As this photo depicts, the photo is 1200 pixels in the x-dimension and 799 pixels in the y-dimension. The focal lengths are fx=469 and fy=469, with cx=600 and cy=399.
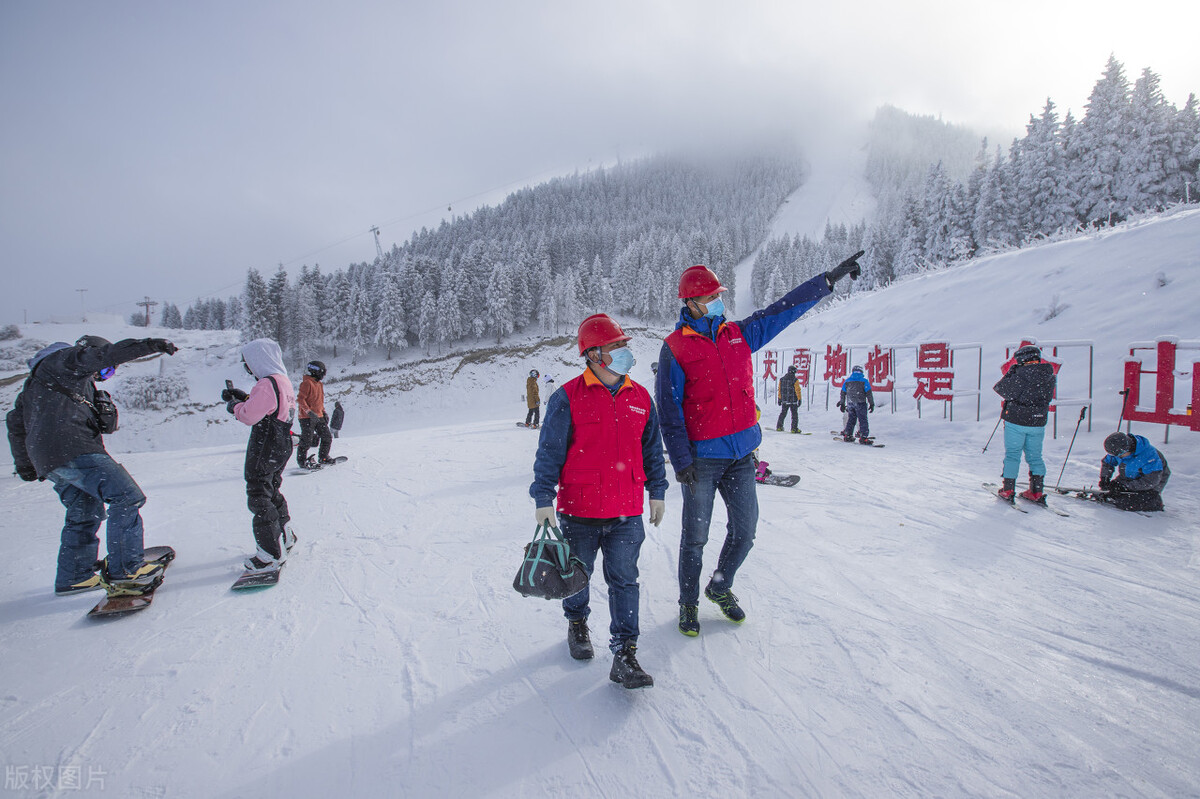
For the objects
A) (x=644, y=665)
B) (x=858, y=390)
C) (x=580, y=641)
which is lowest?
(x=644, y=665)

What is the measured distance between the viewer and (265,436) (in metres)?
3.88

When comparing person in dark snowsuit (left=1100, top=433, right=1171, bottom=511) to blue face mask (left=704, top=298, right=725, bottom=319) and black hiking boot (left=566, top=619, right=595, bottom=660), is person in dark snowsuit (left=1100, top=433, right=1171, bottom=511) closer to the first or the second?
blue face mask (left=704, top=298, right=725, bottom=319)

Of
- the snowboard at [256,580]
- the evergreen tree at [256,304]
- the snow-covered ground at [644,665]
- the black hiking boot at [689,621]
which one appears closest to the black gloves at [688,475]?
the black hiking boot at [689,621]

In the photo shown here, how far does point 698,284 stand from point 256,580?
4.18 metres

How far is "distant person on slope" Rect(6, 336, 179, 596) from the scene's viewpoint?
3.37 metres

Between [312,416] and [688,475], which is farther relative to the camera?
[312,416]

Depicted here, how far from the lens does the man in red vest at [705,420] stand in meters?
2.89

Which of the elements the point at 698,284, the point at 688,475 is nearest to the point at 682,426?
the point at 688,475

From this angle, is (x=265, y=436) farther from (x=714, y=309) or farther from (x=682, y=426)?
(x=714, y=309)

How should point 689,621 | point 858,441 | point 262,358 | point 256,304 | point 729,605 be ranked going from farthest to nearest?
point 256,304, point 858,441, point 262,358, point 729,605, point 689,621

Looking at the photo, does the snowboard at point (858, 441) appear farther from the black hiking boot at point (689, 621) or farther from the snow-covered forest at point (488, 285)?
the snow-covered forest at point (488, 285)

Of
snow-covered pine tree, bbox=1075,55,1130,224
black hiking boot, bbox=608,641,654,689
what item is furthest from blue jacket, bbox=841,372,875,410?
snow-covered pine tree, bbox=1075,55,1130,224

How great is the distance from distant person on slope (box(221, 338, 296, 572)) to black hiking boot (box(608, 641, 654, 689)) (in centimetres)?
306

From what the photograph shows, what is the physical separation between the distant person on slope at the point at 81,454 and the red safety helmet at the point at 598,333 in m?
3.00
